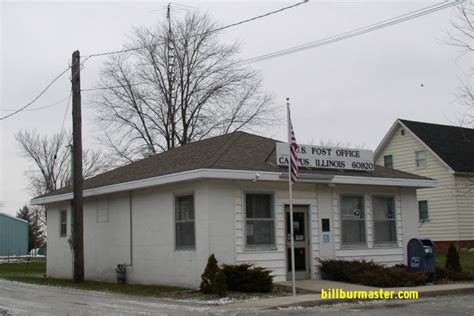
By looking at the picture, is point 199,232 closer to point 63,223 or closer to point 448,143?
point 63,223

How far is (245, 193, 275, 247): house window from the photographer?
62.7 ft

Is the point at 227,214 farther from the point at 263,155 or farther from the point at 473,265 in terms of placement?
the point at 473,265

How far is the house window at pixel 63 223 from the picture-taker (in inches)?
1043

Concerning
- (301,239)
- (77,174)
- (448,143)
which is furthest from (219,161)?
(448,143)

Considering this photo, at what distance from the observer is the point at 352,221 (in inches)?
843

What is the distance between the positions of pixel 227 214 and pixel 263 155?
2882 millimetres

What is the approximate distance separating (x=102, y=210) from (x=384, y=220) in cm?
997

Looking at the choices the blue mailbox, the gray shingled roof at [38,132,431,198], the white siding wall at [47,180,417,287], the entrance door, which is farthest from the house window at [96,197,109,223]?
the blue mailbox

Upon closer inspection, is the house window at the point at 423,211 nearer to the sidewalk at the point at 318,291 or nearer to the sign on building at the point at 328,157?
the sign on building at the point at 328,157

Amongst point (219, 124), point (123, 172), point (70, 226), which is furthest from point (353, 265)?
point (219, 124)

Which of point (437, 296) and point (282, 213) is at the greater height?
point (282, 213)

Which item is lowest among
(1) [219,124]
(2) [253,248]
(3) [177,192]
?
(2) [253,248]

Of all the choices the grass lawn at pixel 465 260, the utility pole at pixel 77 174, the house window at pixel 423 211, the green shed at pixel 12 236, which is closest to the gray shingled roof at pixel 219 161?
the utility pole at pixel 77 174

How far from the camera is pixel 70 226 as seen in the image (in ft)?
85.3
